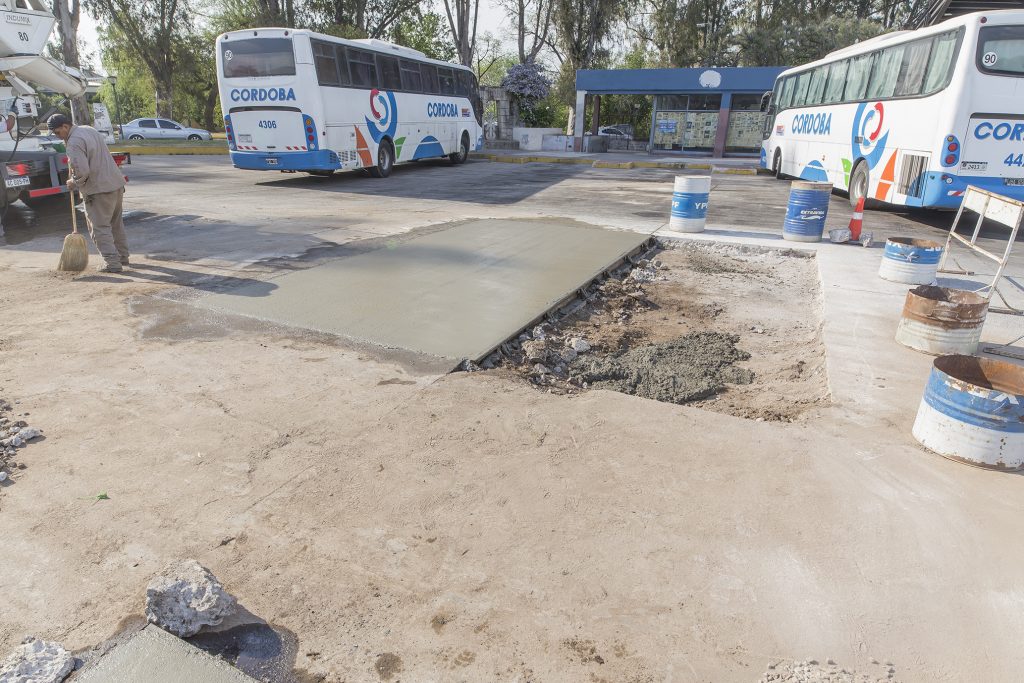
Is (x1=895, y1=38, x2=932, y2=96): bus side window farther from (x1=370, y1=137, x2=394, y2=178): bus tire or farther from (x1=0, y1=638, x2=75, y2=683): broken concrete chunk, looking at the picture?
(x1=0, y1=638, x2=75, y2=683): broken concrete chunk

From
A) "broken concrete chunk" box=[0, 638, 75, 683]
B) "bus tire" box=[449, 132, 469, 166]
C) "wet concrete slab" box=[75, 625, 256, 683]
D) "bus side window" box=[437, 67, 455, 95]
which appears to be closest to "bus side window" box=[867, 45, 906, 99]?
"bus side window" box=[437, 67, 455, 95]

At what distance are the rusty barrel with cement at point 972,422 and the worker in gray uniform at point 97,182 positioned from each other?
817cm

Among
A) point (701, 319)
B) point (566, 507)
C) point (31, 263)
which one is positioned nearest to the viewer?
point (566, 507)

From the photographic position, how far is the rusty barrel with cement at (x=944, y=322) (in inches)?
210

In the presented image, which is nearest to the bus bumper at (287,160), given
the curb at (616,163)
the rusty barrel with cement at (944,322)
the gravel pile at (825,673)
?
the curb at (616,163)

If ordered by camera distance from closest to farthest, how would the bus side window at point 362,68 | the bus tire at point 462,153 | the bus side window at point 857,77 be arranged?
1. the bus side window at point 857,77
2. the bus side window at point 362,68
3. the bus tire at point 462,153

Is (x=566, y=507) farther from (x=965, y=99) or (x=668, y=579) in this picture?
(x=965, y=99)

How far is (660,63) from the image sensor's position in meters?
38.2

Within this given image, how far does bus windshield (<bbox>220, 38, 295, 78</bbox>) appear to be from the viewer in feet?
48.1

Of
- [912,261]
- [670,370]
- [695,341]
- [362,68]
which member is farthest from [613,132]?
[670,370]

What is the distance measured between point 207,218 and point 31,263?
11.5 ft

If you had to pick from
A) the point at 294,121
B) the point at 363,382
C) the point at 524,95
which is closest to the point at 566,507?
the point at 363,382

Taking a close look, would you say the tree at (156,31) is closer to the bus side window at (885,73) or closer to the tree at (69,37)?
the tree at (69,37)

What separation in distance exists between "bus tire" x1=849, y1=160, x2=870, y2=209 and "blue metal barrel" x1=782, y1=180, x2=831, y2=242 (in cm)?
335
